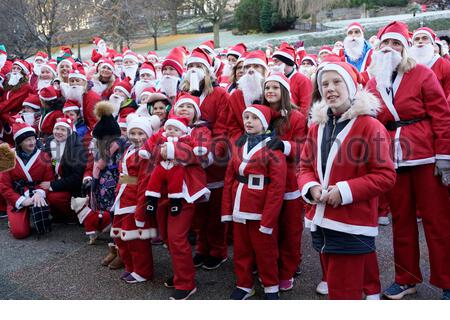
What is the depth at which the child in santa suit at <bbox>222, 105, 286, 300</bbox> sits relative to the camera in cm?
377

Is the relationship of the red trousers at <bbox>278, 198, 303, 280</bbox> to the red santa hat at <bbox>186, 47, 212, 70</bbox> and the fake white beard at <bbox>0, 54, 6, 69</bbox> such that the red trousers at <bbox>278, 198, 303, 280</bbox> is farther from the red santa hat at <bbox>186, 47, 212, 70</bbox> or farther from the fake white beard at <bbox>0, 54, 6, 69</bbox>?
the fake white beard at <bbox>0, 54, 6, 69</bbox>

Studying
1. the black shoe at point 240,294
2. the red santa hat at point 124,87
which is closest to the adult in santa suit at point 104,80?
the red santa hat at point 124,87

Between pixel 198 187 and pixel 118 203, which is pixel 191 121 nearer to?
pixel 198 187

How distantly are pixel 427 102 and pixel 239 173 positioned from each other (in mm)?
1572

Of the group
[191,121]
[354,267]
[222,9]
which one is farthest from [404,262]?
[222,9]

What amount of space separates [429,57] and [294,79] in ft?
5.04

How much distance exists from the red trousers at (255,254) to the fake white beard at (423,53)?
9.43ft

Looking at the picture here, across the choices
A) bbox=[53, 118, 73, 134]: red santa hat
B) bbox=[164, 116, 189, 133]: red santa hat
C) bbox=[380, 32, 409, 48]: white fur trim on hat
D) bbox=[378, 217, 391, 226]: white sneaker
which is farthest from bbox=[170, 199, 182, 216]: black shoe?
bbox=[378, 217, 391, 226]: white sneaker

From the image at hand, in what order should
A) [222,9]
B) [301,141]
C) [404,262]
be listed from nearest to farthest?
[404,262], [301,141], [222,9]

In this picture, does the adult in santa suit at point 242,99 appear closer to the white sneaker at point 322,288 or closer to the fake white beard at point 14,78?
the white sneaker at point 322,288

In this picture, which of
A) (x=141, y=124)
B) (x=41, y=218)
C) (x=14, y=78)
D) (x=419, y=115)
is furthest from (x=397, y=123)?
(x=14, y=78)

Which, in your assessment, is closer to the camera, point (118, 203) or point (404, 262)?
point (404, 262)

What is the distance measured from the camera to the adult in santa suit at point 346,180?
2863 millimetres

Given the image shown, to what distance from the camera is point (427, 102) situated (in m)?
3.61
